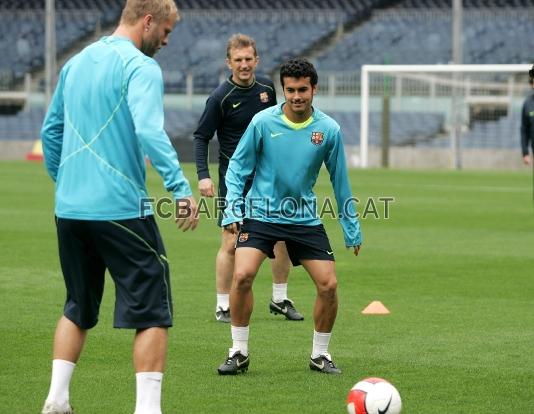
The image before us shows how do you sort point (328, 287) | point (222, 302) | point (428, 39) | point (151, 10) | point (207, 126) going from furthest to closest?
point (428, 39) → point (222, 302) → point (207, 126) → point (328, 287) → point (151, 10)

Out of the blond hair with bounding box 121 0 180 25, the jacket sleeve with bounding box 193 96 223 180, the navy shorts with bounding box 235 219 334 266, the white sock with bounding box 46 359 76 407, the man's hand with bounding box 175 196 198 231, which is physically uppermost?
the blond hair with bounding box 121 0 180 25

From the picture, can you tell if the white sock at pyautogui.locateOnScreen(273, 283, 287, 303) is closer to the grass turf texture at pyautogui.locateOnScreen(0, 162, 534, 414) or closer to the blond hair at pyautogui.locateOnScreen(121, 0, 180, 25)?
the grass turf texture at pyautogui.locateOnScreen(0, 162, 534, 414)

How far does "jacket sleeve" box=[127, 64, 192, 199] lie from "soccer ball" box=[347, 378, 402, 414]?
1.41 meters

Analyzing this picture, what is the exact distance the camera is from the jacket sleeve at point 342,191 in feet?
24.9

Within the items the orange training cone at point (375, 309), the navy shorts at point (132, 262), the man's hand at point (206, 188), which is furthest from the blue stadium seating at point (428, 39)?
the navy shorts at point (132, 262)

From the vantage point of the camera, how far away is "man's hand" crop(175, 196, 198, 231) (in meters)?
5.52

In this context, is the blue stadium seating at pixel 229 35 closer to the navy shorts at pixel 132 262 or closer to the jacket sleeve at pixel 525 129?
the jacket sleeve at pixel 525 129

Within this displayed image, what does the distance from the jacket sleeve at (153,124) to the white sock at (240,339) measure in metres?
2.14

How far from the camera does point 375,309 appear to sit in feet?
32.3

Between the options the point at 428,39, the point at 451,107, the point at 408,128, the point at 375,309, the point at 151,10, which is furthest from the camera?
the point at 428,39

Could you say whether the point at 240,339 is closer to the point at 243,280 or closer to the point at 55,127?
the point at 243,280

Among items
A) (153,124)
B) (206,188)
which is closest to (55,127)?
(153,124)

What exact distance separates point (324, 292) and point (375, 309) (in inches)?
95.9

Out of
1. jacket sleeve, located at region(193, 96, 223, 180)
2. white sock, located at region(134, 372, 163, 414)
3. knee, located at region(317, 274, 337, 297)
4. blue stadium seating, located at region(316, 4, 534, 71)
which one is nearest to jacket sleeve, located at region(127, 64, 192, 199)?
white sock, located at region(134, 372, 163, 414)
